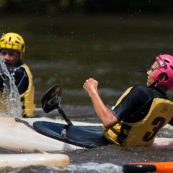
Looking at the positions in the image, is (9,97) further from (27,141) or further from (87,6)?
(87,6)

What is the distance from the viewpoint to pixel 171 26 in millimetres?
27016

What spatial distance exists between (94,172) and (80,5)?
88.6 feet

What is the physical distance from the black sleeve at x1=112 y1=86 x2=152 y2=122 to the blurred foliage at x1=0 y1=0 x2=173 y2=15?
2498 centimetres

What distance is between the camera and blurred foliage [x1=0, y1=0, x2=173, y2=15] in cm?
3300

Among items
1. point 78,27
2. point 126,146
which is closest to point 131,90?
point 126,146

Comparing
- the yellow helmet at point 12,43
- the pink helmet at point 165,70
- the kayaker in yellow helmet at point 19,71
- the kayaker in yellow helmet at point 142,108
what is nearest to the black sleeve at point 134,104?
the kayaker in yellow helmet at point 142,108

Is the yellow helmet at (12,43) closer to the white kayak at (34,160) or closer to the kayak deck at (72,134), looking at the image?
the kayak deck at (72,134)

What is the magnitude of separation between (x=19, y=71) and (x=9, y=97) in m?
0.39

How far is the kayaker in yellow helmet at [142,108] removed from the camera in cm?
770

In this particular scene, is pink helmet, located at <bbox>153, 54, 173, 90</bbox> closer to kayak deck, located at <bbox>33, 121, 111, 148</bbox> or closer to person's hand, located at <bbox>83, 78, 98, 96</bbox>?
person's hand, located at <bbox>83, 78, 98, 96</bbox>

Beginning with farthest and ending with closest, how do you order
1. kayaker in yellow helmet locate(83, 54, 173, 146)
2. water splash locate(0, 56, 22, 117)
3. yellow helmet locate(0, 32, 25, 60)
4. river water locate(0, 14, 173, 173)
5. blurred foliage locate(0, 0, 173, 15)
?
A: blurred foliage locate(0, 0, 173, 15)
yellow helmet locate(0, 32, 25, 60)
water splash locate(0, 56, 22, 117)
river water locate(0, 14, 173, 173)
kayaker in yellow helmet locate(83, 54, 173, 146)

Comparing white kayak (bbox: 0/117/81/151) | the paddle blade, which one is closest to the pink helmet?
white kayak (bbox: 0/117/81/151)

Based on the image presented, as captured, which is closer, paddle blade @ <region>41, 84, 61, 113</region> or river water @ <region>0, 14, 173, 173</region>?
river water @ <region>0, 14, 173, 173</region>

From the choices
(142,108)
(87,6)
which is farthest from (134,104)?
(87,6)
